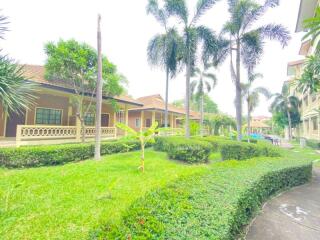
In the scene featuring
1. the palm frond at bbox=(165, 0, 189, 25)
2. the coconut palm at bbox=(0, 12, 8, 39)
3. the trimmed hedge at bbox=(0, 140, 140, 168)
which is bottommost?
the trimmed hedge at bbox=(0, 140, 140, 168)

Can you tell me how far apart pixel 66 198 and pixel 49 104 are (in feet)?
37.2

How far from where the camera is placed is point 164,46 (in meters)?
14.5

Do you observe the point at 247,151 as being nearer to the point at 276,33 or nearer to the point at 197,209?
the point at 197,209

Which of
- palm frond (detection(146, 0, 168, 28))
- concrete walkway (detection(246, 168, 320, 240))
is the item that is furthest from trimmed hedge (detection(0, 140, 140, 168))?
palm frond (detection(146, 0, 168, 28))

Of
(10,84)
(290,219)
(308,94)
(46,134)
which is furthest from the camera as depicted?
(308,94)

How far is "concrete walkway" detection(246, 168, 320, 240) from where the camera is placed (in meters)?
3.63

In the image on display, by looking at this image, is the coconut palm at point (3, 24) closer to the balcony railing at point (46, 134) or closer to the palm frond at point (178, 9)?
the balcony railing at point (46, 134)

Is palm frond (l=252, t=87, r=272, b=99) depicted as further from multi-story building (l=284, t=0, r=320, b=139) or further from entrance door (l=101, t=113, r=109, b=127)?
entrance door (l=101, t=113, r=109, b=127)

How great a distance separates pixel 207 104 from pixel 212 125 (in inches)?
1469

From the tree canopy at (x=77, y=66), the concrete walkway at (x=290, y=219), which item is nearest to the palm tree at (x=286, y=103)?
the concrete walkway at (x=290, y=219)

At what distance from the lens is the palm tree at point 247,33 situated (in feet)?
42.0

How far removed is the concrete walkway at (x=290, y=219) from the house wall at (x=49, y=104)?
14.8m

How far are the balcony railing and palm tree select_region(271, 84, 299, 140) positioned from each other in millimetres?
34485

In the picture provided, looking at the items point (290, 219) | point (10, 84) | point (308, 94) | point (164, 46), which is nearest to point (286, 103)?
point (308, 94)
